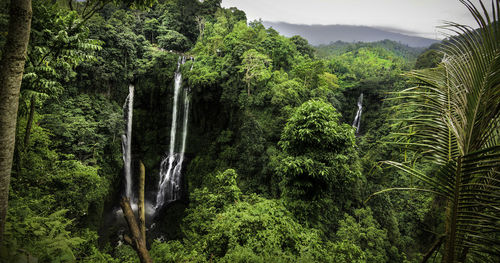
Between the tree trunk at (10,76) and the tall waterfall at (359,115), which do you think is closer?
the tree trunk at (10,76)

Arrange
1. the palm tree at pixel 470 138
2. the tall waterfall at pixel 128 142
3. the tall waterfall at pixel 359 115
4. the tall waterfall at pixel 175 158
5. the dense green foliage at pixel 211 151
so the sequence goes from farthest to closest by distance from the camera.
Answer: the tall waterfall at pixel 359 115
the tall waterfall at pixel 175 158
the tall waterfall at pixel 128 142
the dense green foliage at pixel 211 151
the palm tree at pixel 470 138

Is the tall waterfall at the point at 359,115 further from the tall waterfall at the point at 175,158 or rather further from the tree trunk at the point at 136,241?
the tree trunk at the point at 136,241

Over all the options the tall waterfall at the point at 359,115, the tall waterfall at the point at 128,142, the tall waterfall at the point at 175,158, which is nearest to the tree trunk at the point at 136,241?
the tall waterfall at the point at 175,158

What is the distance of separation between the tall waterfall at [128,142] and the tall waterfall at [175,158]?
7.87ft

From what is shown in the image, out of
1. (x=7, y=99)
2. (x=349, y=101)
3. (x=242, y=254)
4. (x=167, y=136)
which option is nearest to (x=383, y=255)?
(x=242, y=254)

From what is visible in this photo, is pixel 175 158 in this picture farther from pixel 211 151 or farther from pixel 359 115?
pixel 359 115

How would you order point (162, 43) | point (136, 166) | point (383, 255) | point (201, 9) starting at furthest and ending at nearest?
point (201, 9) → point (162, 43) → point (136, 166) → point (383, 255)

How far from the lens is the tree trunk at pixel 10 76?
208cm

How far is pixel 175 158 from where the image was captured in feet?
60.8

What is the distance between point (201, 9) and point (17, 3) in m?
28.0

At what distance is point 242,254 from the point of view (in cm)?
372

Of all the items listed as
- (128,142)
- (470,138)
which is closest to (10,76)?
(470,138)

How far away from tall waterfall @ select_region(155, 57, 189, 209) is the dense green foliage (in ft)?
2.27

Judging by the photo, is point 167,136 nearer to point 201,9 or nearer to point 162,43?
point 162,43
